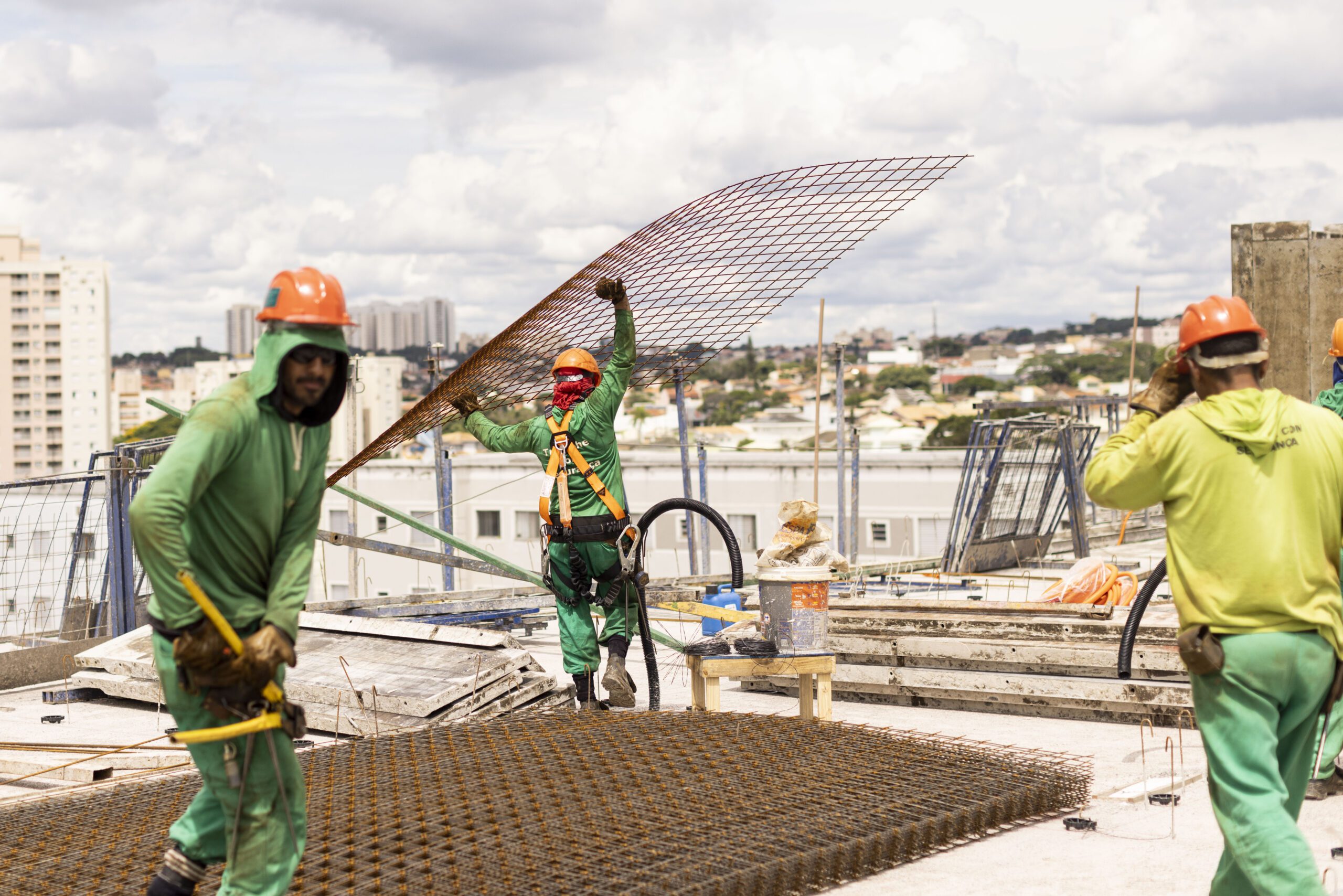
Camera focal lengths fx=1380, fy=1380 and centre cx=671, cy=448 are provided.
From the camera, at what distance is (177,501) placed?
3.28 metres

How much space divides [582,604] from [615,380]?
4.15 feet

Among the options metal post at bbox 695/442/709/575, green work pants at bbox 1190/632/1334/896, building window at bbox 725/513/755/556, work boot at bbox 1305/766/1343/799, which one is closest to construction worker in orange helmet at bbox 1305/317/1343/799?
work boot at bbox 1305/766/1343/799

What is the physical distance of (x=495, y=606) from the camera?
12.1m

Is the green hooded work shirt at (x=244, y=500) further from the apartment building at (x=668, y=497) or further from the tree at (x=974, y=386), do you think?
the tree at (x=974, y=386)

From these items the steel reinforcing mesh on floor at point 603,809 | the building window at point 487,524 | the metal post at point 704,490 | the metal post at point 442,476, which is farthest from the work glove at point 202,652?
the building window at point 487,524

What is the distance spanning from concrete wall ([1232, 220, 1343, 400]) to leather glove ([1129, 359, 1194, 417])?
6779 millimetres

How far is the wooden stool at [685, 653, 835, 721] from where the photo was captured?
6.99 meters

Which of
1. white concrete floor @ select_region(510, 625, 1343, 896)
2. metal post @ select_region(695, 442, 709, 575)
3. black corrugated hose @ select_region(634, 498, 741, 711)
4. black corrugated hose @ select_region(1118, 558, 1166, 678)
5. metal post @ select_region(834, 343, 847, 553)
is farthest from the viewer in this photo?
metal post @ select_region(834, 343, 847, 553)

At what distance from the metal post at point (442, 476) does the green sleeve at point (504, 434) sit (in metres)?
4.34

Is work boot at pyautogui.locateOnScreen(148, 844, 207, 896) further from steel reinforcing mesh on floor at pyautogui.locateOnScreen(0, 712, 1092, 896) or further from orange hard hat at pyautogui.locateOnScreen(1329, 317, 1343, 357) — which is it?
orange hard hat at pyautogui.locateOnScreen(1329, 317, 1343, 357)

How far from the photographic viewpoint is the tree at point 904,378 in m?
151

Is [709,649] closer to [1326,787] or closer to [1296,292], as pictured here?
[1326,787]

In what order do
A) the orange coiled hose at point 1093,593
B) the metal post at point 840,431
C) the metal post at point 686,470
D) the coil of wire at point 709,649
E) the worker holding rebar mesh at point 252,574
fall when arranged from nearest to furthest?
the worker holding rebar mesh at point 252,574
the coil of wire at point 709,649
the orange coiled hose at point 1093,593
the metal post at point 686,470
the metal post at point 840,431

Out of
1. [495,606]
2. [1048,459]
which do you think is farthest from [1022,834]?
[1048,459]
